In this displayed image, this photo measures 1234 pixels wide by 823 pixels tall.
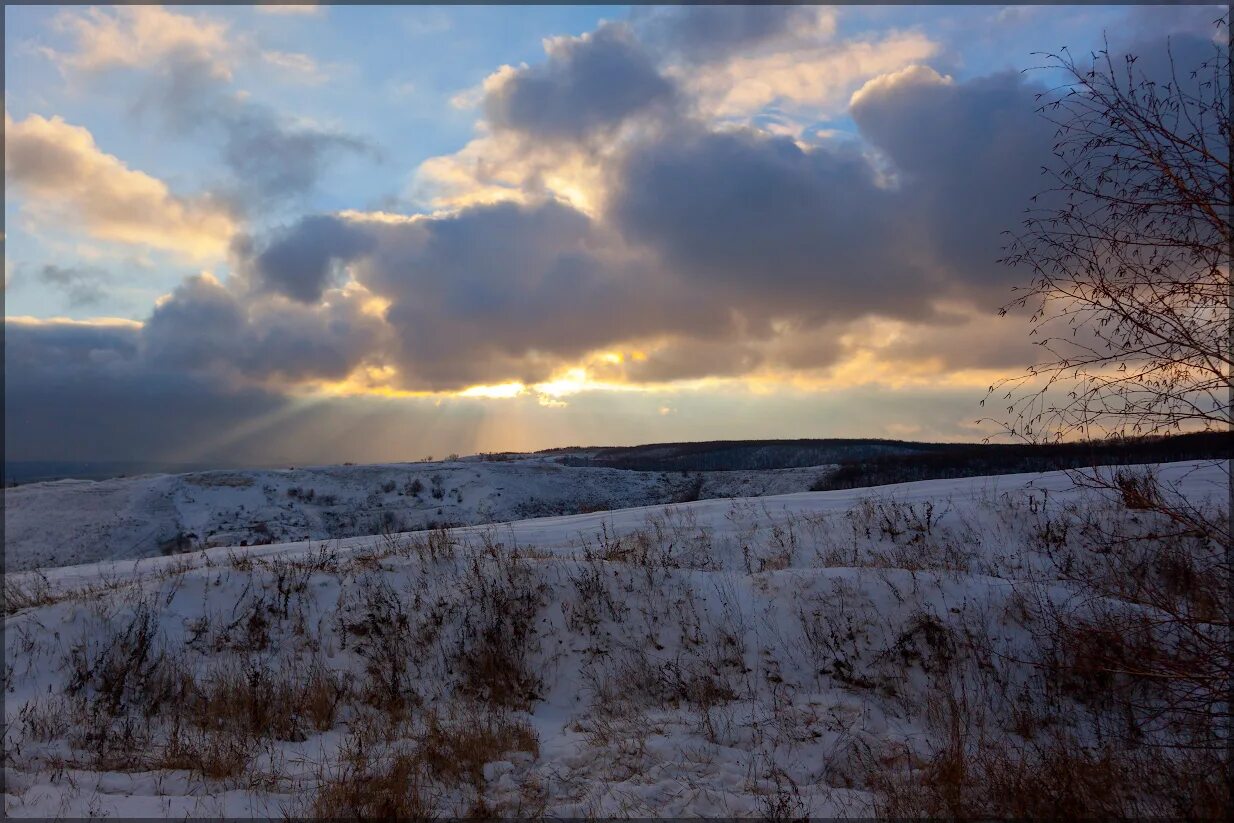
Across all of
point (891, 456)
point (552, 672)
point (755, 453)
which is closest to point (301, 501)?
point (552, 672)

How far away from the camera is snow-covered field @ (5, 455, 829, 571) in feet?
85.9

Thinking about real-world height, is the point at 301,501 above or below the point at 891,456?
below

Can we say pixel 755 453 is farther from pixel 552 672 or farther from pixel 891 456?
pixel 552 672

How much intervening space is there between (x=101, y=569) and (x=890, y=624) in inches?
596

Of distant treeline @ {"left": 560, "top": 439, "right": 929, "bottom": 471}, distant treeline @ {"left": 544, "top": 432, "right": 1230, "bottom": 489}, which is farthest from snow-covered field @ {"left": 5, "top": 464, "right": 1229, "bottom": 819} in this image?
distant treeline @ {"left": 560, "top": 439, "right": 929, "bottom": 471}

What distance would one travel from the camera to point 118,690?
792cm

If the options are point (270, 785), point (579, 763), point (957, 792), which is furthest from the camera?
point (579, 763)

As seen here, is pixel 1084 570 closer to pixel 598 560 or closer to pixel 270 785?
pixel 598 560

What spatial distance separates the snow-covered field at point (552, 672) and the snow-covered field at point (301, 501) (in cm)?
1487

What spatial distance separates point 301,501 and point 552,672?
27.5 metres

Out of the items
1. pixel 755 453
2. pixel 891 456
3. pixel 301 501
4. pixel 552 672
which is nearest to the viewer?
pixel 552 672

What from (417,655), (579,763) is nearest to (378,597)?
(417,655)

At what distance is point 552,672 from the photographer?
830cm

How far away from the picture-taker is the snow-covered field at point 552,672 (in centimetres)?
562
